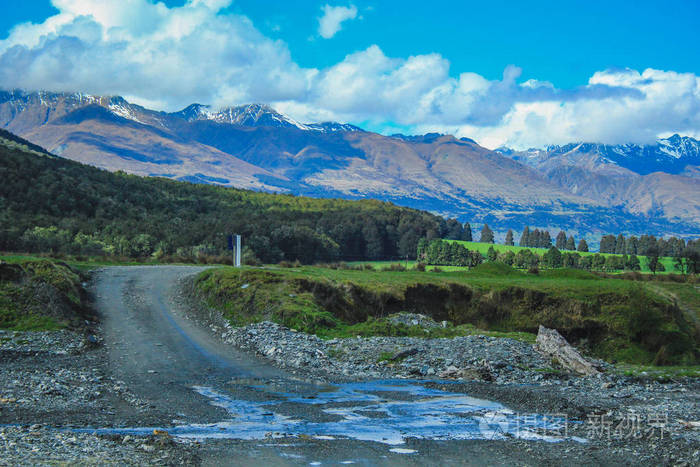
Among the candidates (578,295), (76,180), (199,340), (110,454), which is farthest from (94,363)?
(76,180)

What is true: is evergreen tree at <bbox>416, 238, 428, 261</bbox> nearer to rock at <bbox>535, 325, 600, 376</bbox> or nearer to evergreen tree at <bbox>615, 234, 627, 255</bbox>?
evergreen tree at <bbox>615, 234, 627, 255</bbox>

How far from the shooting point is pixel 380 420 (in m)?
12.6

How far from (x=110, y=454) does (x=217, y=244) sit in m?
58.9

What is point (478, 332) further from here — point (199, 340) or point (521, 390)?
point (199, 340)

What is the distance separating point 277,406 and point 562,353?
35.8 ft

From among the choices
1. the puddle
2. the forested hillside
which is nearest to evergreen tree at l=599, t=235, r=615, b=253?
the forested hillside

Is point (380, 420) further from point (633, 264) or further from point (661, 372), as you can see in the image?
point (633, 264)

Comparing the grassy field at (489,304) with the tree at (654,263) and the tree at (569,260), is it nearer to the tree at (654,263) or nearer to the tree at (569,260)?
the tree at (654,263)

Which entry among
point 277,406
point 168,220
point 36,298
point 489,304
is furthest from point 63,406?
point 168,220

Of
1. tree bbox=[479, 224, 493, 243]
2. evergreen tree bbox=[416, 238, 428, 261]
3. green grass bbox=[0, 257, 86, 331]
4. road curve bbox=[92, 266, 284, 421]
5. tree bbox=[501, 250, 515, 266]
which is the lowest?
road curve bbox=[92, 266, 284, 421]

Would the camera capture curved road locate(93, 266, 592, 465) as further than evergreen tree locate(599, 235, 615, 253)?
No

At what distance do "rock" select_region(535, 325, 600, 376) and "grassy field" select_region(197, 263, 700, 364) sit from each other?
4.68m

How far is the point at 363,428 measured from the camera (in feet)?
38.8

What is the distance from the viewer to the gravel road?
32.2 ft
